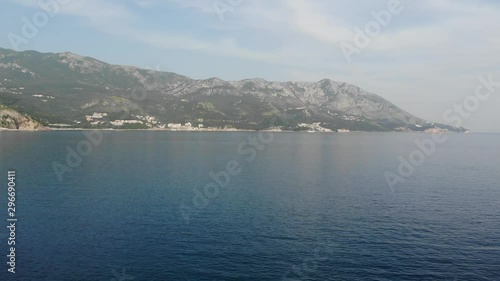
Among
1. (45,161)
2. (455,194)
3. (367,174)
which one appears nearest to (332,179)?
(367,174)

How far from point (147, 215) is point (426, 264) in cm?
5175

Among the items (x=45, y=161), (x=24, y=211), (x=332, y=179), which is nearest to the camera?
(x=24, y=211)

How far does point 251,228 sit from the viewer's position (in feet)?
236

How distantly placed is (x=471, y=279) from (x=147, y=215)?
5737 cm

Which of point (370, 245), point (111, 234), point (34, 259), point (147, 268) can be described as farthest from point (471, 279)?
point (34, 259)

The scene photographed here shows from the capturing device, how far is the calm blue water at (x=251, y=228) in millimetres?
54844

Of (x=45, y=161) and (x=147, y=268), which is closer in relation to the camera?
(x=147, y=268)

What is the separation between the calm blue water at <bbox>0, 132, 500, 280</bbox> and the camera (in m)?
54.8

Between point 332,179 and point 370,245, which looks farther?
point 332,179

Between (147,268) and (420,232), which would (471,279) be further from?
(147,268)

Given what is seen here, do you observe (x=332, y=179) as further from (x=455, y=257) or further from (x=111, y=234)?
A: (x=111, y=234)

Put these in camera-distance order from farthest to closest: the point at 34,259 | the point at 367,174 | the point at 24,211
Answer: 1. the point at 367,174
2. the point at 24,211
3. the point at 34,259

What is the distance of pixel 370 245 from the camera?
64.1m

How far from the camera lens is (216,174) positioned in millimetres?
138750
